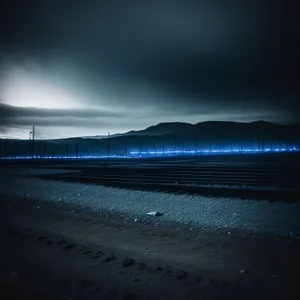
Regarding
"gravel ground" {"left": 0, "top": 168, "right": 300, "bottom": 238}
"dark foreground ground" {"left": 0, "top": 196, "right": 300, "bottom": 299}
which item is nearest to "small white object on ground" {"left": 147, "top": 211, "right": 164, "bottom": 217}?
"gravel ground" {"left": 0, "top": 168, "right": 300, "bottom": 238}

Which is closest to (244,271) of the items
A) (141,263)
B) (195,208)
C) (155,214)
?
(141,263)

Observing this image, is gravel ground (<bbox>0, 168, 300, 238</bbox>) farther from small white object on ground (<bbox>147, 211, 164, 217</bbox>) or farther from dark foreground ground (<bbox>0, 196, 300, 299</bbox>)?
dark foreground ground (<bbox>0, 196, 300, 299</bbox>)

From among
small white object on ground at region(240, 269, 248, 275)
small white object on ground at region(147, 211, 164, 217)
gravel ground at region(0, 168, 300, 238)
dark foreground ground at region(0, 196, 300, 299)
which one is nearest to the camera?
dark foreground ground at region(0, 196, 300, 299)

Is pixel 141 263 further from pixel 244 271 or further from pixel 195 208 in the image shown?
pixel 195 208

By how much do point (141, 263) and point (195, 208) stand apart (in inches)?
243

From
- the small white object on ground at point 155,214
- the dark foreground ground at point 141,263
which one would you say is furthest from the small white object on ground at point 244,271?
the small white object on ground at point 155,214

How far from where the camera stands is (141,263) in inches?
279

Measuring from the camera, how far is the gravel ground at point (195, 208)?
33.3 ft

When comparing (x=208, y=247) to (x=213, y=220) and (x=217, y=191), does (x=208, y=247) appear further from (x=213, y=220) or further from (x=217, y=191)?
(x=217, y=191)

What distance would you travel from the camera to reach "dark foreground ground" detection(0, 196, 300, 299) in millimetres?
5727

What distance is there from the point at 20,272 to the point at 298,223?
7.38 m

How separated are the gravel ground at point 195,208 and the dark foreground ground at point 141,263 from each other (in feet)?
3.29

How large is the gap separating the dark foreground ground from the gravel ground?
1.00 m

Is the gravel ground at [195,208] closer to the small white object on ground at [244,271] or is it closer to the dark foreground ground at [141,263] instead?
the dark foreground ground at [141,263]
